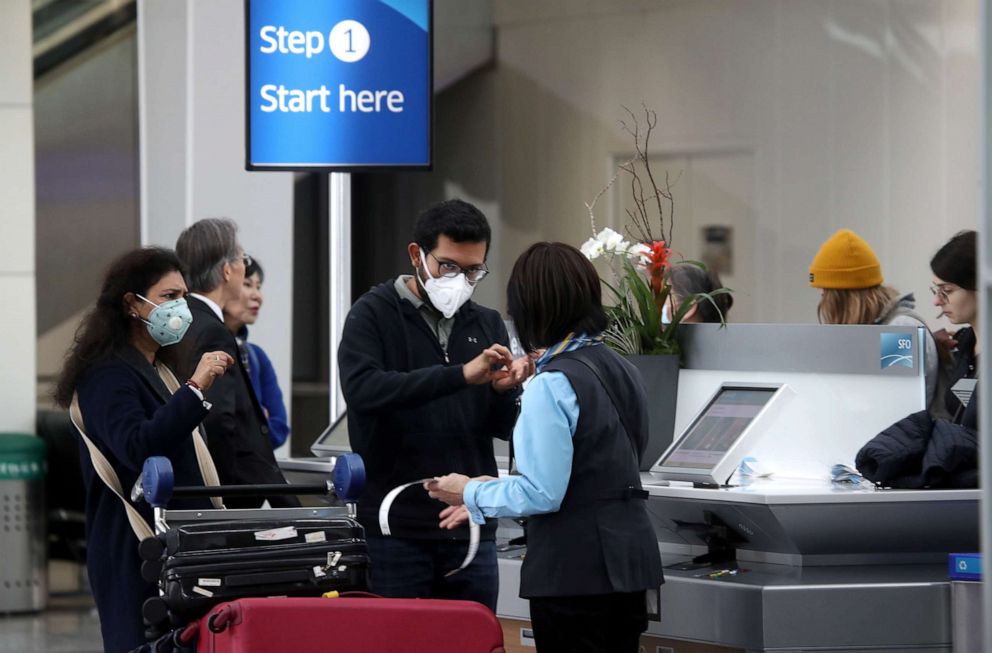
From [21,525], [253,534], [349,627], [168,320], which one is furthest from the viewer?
[21,525]

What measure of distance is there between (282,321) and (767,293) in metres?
2.88

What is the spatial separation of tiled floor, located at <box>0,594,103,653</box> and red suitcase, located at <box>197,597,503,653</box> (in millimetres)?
4420

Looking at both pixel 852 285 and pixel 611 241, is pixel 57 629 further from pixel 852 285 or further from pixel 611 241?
pixel 852 285

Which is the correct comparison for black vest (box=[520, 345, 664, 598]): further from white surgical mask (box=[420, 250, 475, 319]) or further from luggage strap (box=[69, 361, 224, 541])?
luggage strap (box=[69, 361, 224, 541])

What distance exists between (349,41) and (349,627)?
2.33m

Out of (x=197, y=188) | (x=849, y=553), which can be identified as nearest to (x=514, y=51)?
(x=197, y=188)

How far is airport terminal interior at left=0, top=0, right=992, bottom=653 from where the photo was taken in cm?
317

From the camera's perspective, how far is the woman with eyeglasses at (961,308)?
142 inches

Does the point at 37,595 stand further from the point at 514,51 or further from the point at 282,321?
the point at 514,51

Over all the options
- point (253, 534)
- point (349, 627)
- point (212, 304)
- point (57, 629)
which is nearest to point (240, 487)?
point (253, 534)

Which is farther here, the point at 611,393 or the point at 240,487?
the point at 240,487

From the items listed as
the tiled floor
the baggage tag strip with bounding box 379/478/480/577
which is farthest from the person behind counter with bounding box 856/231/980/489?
the tiled floor

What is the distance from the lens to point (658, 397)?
4059mm

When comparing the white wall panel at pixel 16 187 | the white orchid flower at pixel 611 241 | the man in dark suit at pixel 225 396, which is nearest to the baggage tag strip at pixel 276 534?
the man in dark suit at pixel 225 396
